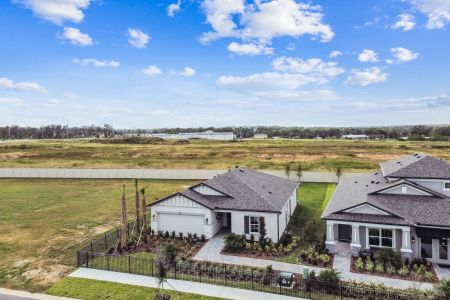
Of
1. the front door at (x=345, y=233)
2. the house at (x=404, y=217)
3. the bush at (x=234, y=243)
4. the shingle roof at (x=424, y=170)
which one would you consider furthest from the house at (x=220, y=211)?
the shingle roof at (x=424, y=170)

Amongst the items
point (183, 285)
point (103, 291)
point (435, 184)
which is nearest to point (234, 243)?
point (183, 285)

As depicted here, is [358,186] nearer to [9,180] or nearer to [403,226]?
[403,226]

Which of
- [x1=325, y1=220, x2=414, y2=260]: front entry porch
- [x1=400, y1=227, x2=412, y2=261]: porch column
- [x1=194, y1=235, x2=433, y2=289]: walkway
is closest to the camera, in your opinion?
[x1=194, y1=235, x2=433, y2=289]: walkway

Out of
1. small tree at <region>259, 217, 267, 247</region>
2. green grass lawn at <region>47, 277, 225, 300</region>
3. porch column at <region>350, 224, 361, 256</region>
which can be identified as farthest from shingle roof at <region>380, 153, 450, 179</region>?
green grass lawn at <region>47, 277, 225, 300</region>

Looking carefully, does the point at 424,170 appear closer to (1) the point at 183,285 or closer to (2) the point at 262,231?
(2) the point at 262,231

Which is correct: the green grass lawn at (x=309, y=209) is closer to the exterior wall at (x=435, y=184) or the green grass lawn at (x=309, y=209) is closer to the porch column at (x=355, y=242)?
the porch column at (x=355, y=242)

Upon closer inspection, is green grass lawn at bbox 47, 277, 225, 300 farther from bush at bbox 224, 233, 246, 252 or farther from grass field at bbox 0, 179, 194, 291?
bush at bbox 224, 233, 246, 252
